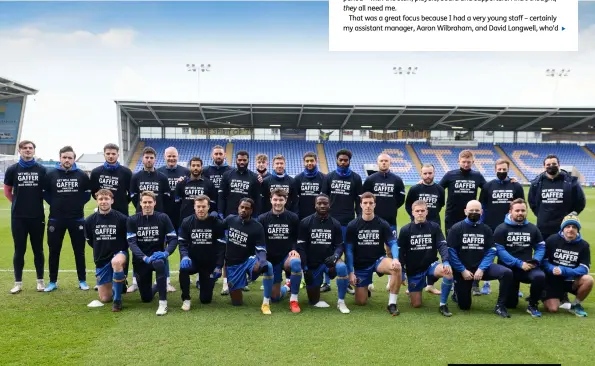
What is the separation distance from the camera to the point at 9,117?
3912 centimetres

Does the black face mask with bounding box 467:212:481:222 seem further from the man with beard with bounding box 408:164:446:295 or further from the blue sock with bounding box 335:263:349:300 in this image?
the blue sock with bounding box 335:263:349:300

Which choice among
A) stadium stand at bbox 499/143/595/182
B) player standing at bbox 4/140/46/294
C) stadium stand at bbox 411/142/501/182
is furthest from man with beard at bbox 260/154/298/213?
stadium stand at bbox 499/143/595/182

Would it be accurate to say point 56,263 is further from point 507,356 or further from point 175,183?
point 507,356

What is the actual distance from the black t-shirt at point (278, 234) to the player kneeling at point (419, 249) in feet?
Result: 4.71

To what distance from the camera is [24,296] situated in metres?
6.10

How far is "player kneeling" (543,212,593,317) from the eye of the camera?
563cm

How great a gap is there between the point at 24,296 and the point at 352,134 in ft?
118

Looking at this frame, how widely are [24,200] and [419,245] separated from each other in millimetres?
5374

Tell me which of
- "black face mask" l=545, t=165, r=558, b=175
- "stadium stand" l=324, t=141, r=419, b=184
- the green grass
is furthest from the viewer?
"stadium stand" l=324, t=141, r=419, b=184

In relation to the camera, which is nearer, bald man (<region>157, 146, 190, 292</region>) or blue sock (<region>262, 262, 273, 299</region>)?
blue sock (<region>262, 262, 273, 299</region>)

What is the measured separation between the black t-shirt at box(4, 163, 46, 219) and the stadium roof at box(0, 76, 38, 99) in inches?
1332

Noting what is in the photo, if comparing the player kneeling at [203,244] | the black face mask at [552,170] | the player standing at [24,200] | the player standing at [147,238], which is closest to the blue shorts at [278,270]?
the player kneeling at [203,244]

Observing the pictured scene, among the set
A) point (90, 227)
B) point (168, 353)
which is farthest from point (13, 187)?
point (168, 353)

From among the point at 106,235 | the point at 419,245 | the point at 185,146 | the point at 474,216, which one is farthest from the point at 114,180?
the point at 185,146
